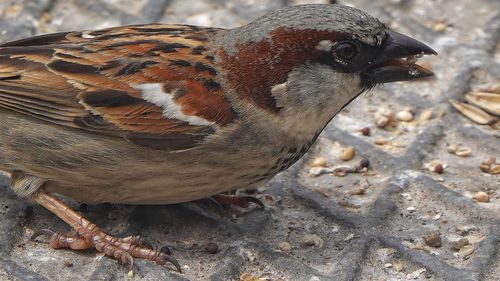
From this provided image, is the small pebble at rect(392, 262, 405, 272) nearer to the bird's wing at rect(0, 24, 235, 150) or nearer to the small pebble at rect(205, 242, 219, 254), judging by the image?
the small pebble at rect(205, 242, 219, 254)

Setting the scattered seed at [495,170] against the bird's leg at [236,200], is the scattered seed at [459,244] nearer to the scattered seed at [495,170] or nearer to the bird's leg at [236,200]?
the scattered seed at [495,170]

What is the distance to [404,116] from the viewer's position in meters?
4.84

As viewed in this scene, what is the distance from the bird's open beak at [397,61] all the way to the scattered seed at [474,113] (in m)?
0.91

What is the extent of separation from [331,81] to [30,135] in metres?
1.12

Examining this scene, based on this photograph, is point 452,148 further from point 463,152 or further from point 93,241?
point 93,241

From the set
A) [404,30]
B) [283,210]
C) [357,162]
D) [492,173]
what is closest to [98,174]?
[283,210]

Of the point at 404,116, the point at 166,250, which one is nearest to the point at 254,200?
the point at 166,250

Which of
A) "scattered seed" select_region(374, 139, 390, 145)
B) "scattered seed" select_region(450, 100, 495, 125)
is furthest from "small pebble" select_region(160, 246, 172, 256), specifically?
"scattered seed" select_region(450, 100, 495, 125)

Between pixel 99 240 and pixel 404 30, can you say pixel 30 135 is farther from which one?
pixel 404 30

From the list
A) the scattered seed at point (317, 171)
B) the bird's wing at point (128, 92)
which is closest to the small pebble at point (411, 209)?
the scattered seed at point (317, 171)

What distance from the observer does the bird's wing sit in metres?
3.75

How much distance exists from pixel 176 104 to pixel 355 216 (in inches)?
36.9

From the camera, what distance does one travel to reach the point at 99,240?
3.88 m

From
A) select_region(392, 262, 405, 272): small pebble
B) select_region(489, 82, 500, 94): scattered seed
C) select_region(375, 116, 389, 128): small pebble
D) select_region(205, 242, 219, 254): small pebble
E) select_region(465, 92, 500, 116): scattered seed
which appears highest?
select_region(489, 82, 500, 94): scattered seed
